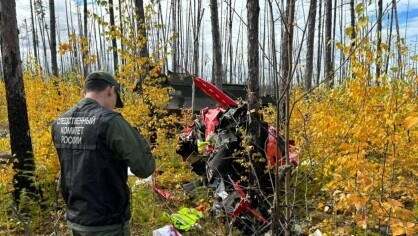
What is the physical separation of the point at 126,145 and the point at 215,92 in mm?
2808

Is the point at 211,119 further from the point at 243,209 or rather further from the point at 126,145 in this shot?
the point at 126,145

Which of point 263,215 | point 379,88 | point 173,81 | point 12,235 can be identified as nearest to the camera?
point 379,88

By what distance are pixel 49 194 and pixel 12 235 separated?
0.71 metres

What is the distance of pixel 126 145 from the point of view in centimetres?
232

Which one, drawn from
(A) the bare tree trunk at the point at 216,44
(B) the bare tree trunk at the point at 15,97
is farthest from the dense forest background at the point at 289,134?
(A) the bare tree trunk at the point at 216,44

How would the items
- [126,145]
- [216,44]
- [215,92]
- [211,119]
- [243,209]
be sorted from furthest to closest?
[216,44] → [211,119] → [215,92] → [243,209] → [126,145]

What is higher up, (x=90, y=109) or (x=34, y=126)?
(x=90, y=109)

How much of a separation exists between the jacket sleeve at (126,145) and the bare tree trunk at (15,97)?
3011mm

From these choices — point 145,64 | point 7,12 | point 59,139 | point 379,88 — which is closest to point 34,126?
point 7,12

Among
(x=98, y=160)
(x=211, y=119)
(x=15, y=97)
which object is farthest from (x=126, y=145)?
(x=15, y=97)

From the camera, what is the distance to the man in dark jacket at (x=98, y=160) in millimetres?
2350

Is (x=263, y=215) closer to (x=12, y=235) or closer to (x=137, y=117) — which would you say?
(x=137, y=117)

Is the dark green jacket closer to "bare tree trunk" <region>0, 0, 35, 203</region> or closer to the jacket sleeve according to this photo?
the jacket sleeve

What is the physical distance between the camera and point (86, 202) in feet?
8.00
